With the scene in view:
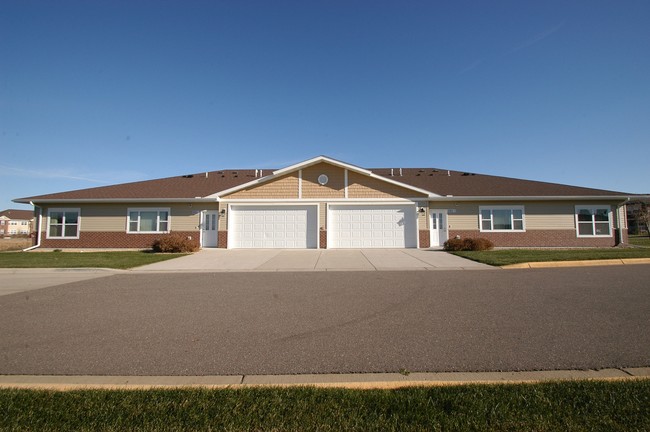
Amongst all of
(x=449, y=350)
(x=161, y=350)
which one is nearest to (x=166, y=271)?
(x=161, y=350)

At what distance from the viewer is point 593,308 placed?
240 inches

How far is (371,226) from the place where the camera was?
19.8 m

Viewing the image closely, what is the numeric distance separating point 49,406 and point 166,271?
9.03m

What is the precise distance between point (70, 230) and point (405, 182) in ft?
70.8

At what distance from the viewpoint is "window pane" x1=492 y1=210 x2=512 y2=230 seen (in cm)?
2052

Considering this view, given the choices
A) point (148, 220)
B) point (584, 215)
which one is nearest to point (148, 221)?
point (148, 220)

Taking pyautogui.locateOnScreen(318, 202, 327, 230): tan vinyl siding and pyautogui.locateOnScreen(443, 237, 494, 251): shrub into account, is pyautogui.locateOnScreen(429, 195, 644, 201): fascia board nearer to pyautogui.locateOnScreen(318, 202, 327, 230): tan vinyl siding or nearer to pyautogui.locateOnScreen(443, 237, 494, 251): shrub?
pyautogui.locateOnScreen(443, 237, 494, 251): shrub

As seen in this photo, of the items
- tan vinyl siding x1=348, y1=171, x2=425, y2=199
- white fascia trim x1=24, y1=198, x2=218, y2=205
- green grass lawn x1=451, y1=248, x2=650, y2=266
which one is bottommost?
green grass lawn x1=451, y1=248, x2=650, y2=266

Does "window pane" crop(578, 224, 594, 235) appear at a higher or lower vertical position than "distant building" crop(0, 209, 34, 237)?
lower

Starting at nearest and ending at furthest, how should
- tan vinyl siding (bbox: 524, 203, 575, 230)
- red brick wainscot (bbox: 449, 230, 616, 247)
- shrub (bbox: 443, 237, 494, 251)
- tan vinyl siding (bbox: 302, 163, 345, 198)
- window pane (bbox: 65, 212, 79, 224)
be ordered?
shrub (bbox: 443, 237, 494, 251) → tan vinyl siding (bbox: 302, 163, 345, 198) → red brick wainscot (bbox: 449, 230, 616, 247) → tan vinyl siding (bbox: 524, 203, 575, 230) → window pane (bbox: 65, 212, 79, 224)

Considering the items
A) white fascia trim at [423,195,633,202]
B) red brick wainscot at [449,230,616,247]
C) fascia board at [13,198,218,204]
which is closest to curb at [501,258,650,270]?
red brick wainscot at [449,230,616,247]

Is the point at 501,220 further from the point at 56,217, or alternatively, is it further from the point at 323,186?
the point at 56,217

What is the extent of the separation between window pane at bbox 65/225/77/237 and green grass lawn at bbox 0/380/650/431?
21792mm

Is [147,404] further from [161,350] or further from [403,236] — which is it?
[403,236]
